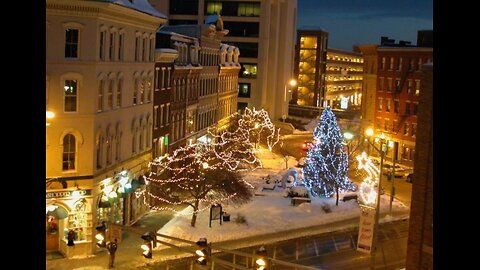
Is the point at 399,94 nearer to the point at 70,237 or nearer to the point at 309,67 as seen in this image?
the point at 70,237

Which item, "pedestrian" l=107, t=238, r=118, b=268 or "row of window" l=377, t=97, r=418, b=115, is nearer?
"pedestrian" l=107, t=238, r=118, b=268

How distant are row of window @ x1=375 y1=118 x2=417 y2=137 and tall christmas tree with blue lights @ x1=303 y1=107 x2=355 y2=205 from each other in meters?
20.6

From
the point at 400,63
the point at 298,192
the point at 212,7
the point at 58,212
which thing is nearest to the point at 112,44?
the point at 58,212

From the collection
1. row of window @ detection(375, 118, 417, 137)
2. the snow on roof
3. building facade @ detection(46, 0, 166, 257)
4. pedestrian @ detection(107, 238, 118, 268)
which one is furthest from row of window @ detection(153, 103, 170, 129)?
row of window @ detection(375, 118, 417, 137)

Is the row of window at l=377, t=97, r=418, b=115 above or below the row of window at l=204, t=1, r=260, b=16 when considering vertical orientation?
below

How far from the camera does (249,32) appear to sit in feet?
277

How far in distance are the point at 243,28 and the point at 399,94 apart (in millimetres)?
27832

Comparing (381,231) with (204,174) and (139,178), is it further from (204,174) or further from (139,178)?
(139,178)

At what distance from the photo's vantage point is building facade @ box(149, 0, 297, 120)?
83125mm

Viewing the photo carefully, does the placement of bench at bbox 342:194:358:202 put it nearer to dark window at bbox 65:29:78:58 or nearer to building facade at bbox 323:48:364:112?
dark window at bbox 65:29:78:58

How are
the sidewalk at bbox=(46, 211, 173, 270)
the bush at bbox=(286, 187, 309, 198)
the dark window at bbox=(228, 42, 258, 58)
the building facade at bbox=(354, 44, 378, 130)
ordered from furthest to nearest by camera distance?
the dark window at bbox=(228, 42, 258, 58)
the building facade at bbox=(354, 44, 378, 130)
the bush at bbox=(286, 187, 309, 198)
the sidewalk at bbox=(46, 211, 173, 270)

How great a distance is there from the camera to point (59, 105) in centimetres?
2703

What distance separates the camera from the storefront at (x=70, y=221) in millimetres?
26797
